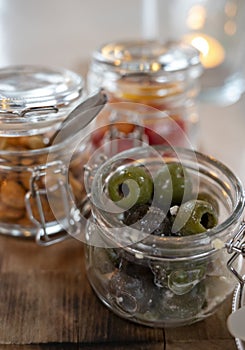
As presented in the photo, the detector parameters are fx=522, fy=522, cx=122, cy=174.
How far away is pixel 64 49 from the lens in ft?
3.31

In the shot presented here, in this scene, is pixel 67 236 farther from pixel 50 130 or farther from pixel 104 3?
pixel 104 3

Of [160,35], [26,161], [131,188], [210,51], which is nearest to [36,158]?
[26,161]

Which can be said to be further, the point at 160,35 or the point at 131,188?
the point at 160,35

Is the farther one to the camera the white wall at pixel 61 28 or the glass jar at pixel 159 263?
the white wall at pixel 61 28

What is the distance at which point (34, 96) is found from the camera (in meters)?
0.52

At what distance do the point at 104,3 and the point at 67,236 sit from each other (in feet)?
2.74

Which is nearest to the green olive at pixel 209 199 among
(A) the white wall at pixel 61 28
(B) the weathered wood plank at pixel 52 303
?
(B) the weathered wood plank at pixel 52 303

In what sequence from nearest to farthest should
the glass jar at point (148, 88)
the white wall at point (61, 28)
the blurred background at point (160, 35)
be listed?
1. the glass jar at point (148, 88)
2. the blurred background at point (160, 35)
3. the white wall at point (61, 28)

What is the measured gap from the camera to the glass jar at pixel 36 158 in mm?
516

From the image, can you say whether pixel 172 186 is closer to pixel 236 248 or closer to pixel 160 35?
pixel 236 248

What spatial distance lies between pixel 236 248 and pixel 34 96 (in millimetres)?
246

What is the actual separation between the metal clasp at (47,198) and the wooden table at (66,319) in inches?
1.3

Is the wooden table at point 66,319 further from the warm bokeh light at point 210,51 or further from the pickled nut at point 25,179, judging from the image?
the warm bokeh light at point 210,51

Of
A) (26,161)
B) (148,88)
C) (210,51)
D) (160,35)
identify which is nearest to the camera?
(26,161)
